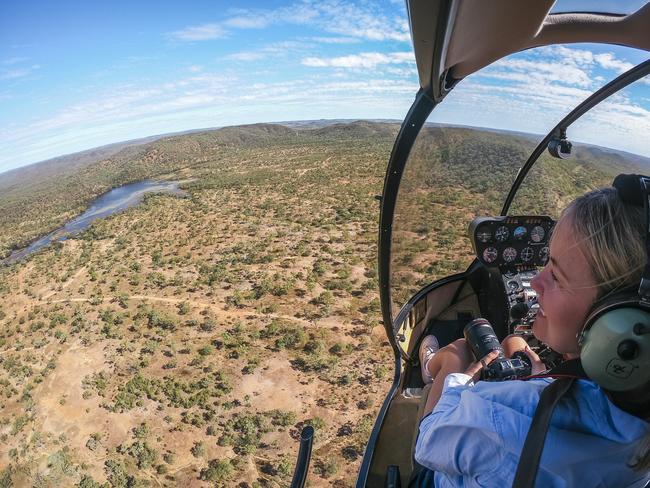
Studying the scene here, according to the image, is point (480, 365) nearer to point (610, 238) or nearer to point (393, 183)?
point (610, 238)

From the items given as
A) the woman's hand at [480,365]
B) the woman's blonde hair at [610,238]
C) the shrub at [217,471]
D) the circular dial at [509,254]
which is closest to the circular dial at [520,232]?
the circular dial at [509,254]

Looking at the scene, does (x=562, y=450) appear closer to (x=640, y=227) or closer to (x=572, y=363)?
(x=572, y=363)

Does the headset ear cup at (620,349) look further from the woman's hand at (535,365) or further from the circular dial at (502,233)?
the circular dial at (502,233)

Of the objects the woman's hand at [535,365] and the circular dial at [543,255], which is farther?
the circular dial at [543,255]

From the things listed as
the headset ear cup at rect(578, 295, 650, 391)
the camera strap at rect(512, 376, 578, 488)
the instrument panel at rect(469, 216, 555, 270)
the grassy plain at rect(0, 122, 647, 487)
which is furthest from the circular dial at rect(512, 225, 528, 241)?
the camera strap at rect(512, 376, 578, 488)

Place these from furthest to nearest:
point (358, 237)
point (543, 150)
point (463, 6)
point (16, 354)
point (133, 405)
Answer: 1. point (358, 237)
2. point (16, 354)
3. point (133, 405)
4. point (543, 150)
5. point (463, 6)

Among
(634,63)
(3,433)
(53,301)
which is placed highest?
(634,63)

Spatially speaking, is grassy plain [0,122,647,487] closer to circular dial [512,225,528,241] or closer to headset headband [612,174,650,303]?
circular dial [512,225,528,241]

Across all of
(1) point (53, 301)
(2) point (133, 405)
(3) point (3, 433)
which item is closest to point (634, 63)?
(2) point (133, 405)

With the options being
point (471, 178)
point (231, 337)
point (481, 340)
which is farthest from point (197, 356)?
point (481, 340)
